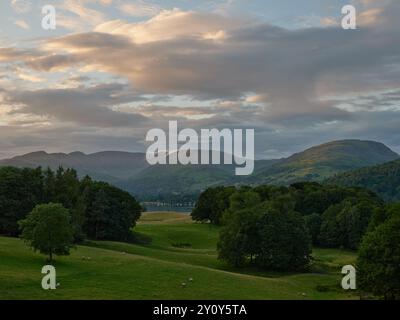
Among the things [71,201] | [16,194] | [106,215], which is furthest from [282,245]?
[16,194]

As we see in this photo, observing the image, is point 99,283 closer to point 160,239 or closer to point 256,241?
point 256,241

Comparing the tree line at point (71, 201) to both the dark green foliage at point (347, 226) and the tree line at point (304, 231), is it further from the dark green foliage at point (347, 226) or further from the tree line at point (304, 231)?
the dark green foliage at point (347, 226)

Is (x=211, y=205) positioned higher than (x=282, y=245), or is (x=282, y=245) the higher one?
(x=211, y=205)

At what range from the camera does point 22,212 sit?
3516 inches

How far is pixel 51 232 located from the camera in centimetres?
6075

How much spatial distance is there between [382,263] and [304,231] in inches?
1115

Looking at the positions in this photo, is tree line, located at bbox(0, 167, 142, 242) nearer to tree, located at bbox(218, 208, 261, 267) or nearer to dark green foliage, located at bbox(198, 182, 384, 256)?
dark green foliage, located at bbox(198, 182, 384, 256)

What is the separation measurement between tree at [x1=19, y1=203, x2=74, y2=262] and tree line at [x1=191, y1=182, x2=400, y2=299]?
3010 cm

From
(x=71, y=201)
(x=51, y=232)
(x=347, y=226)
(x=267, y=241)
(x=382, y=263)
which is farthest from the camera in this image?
(x=347, y=226)

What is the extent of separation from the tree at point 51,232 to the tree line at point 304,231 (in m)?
30.1

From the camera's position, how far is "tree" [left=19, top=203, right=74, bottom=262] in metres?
60.7

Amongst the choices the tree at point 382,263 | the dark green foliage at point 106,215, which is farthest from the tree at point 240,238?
the dark green foliage at point 106,215

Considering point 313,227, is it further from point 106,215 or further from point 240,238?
point 106,215
